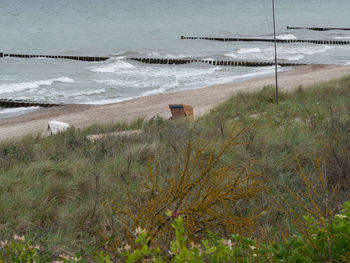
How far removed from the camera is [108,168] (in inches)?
215

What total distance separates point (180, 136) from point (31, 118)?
12047 mm

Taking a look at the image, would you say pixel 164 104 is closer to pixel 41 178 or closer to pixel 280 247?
pixel 41 178

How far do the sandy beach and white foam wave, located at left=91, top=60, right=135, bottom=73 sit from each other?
9.38m

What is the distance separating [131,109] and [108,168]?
1301 centimetres

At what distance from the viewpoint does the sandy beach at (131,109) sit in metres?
15.7

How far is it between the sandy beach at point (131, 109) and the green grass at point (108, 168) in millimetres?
6833

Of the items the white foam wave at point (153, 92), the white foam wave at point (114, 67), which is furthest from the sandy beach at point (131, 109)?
the white foam wave at point (114, 67)

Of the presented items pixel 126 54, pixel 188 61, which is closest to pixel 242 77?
pixel 188 61

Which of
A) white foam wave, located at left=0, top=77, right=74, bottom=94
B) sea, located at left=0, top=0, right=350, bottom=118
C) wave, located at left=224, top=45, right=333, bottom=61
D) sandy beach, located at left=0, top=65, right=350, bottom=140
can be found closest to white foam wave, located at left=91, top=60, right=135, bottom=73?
sea, located at left=0, top=0, right=350, bottom=118

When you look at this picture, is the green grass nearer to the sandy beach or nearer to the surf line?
the sandy beach

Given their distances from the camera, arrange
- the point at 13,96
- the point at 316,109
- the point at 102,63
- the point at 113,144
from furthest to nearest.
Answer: the point at 102,63, the point at 13,96, the point at 316,109, the point at 113,144

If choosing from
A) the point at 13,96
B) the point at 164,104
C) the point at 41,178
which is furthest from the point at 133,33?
the point at 41,178

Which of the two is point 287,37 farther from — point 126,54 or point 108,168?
point 108,168

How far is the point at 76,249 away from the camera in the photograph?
3428 millimetres
